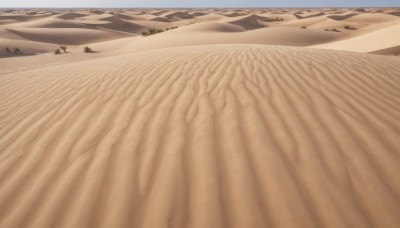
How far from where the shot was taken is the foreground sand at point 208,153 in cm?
196

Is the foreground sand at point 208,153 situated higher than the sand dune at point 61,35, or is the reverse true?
the foreground sand at point 208,153

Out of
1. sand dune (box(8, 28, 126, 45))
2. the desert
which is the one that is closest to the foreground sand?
the desert

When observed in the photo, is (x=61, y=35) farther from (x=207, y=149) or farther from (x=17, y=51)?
(x=207, y=149)

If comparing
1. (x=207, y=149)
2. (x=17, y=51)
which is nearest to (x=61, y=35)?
(x=17, y=51)

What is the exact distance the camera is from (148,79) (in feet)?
14.8

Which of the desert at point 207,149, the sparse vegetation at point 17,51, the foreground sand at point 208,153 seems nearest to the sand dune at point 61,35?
the sparse vegetation at point 17,51

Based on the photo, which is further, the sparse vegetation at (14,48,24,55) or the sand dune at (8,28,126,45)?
the sand dune at (8,28,126,45)

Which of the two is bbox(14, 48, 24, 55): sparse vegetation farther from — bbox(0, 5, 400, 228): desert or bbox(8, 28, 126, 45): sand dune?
bbox(0, 5, 400, 228): desert

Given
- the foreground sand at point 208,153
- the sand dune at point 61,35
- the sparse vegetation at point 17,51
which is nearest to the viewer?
the foreground sand at point 208,153

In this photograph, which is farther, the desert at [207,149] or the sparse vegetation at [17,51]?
the sparse vegetation at [17,51]

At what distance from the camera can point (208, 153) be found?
8.27 feet

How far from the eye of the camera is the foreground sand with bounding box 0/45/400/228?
77.0 inches

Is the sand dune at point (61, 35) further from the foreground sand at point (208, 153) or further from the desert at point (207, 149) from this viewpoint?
the foreground sand at point (208, 153)

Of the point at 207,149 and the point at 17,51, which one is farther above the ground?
the point at 207,149
